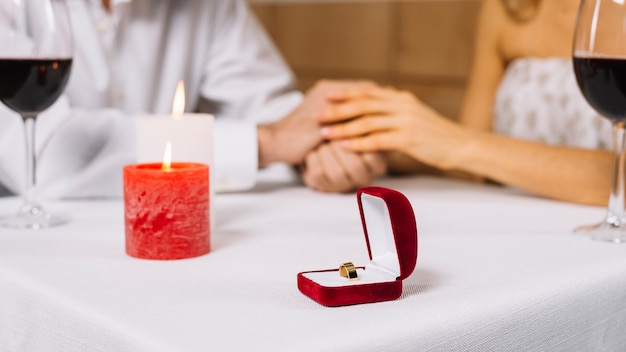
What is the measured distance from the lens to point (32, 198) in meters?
1.00

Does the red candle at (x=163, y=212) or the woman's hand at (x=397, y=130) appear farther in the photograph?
the woman's hand at (x=397, y=130)

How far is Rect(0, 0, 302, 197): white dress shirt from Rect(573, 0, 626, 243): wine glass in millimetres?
575

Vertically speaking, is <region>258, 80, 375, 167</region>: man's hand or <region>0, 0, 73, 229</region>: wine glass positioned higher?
<region>0, 0, 73, 229</region>: wine glass

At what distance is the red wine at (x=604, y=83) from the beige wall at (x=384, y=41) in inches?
59.5

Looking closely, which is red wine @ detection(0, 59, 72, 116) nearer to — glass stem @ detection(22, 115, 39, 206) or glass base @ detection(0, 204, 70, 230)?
glass stem @ detection(22, 115, 39, 206)

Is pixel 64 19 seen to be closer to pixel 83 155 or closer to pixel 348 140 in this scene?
pixel 83 155

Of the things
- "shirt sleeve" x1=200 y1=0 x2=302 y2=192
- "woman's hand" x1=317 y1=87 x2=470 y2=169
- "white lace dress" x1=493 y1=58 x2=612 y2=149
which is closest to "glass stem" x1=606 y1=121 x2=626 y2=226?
"woman's hand" x1=317 y1=87 x2=470 y2=169

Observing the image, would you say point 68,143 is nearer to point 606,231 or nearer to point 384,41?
point 606,231

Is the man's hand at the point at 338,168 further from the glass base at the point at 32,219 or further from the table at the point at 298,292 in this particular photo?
the glass base at the point at 32,219

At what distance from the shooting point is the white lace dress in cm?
156

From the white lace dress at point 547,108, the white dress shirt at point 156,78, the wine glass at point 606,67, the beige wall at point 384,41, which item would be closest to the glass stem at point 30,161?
the white dress shirt at point 156,78

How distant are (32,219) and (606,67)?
71 centimetres

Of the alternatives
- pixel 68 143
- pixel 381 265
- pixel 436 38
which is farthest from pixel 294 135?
pixel 436 38

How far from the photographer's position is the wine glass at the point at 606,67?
0.86 metres
